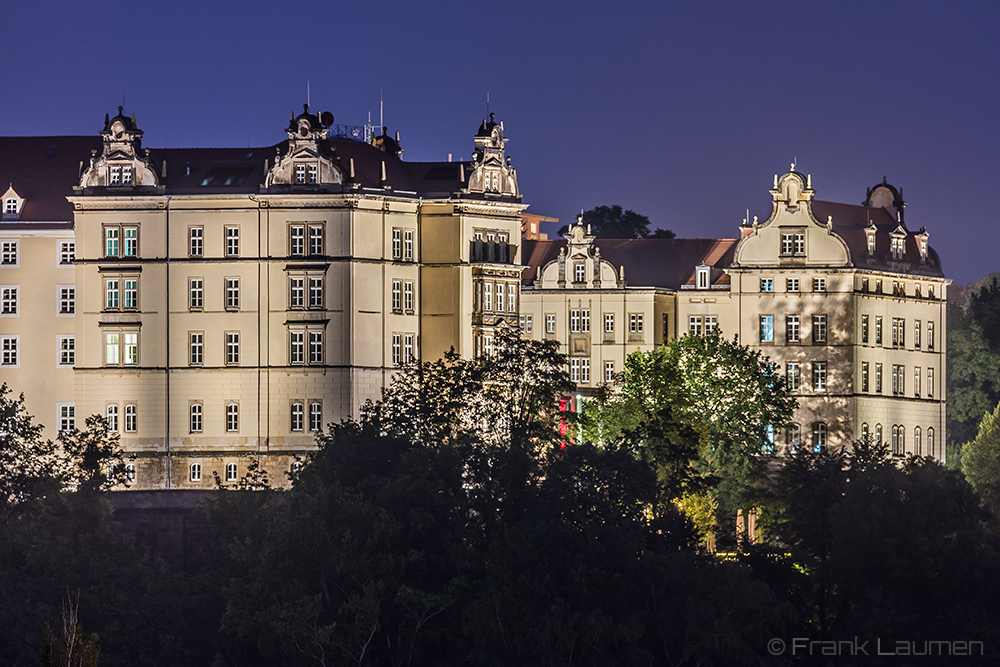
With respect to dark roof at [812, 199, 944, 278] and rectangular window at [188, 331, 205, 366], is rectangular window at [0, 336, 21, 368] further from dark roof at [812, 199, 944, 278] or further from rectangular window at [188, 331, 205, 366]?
dark roof at [812, 199, 944, 278]

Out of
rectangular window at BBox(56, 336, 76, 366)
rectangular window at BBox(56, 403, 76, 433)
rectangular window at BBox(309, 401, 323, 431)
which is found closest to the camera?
rectangular window at BBox(309, 401, 323, 431)

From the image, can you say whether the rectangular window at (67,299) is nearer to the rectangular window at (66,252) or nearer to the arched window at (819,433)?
the rectangular window at (66,252)

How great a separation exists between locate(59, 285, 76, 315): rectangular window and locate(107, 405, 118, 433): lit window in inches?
280

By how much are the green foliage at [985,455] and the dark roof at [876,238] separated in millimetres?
10886

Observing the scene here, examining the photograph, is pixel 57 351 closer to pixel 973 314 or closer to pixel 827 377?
pixel 827 377

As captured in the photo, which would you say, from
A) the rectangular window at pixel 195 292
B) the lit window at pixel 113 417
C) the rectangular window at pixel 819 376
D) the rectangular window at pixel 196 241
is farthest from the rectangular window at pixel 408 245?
the rectangular window at pixel 819 376

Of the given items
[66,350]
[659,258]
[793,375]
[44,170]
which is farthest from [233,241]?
[659,258]

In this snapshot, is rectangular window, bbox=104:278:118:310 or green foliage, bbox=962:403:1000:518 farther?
green foliage, bbox=962:403:1000:518

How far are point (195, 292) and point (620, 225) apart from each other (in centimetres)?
6999

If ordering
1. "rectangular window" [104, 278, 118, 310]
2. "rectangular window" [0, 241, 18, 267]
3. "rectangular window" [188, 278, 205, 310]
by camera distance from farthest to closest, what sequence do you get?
"rectangular window" [0, 241, 18, 267] → "rectangular window" [104, 278, 118, 310] → "rectangular window" [188, 278, 205, 310]

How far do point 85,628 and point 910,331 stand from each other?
69.4 m

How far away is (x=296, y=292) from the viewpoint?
120m

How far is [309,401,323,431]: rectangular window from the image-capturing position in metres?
119

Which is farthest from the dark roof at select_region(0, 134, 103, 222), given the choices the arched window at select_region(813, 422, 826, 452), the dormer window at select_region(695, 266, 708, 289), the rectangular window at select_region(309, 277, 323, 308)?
the arched window at select_region(813, 422, 826, 452)
